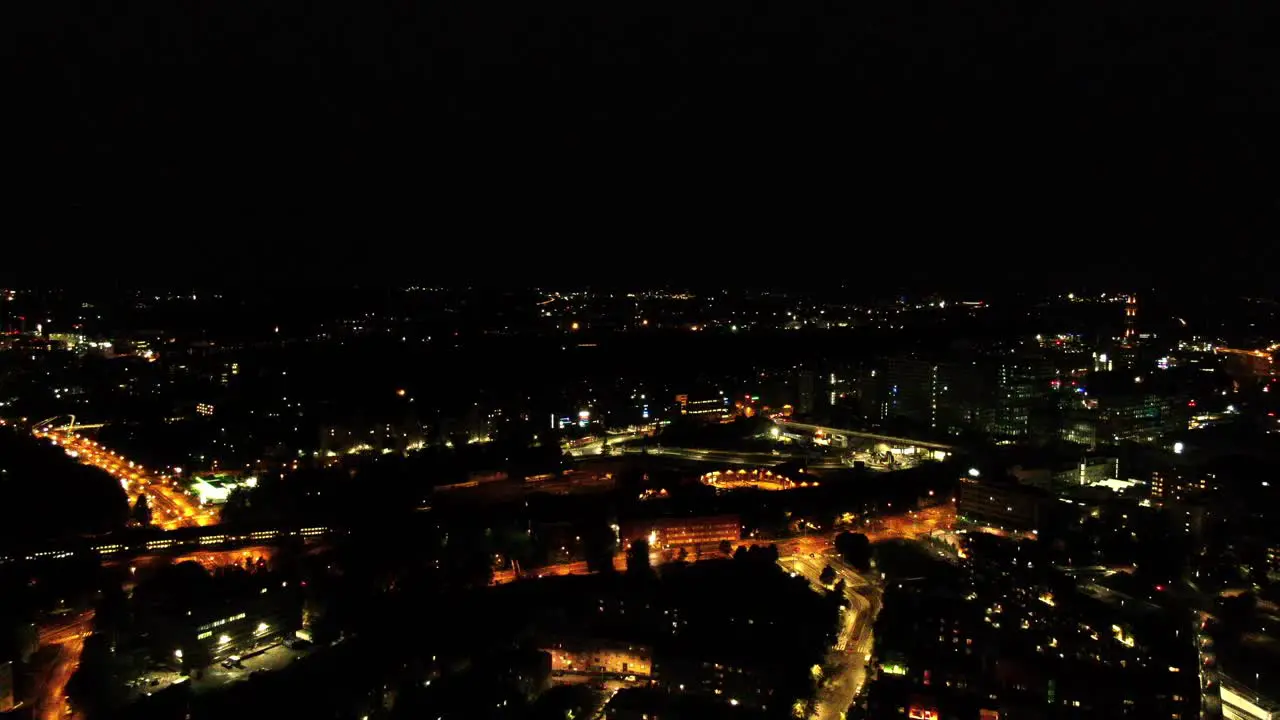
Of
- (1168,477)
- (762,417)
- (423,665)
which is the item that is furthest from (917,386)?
(423,665)

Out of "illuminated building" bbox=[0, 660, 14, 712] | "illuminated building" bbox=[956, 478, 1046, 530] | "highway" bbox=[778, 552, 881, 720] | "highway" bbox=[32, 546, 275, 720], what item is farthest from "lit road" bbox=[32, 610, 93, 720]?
"illuminated building" bbox=[956, 478, 1046, 530]

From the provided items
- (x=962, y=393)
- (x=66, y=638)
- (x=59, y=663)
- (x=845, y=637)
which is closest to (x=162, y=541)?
(x=66, y=638)

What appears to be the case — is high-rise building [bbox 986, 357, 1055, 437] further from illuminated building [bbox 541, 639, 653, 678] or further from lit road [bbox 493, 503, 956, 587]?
illuminated building [bbox 541, 639, 653, 678]

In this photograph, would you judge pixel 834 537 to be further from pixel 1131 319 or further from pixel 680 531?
pixel 1131 319

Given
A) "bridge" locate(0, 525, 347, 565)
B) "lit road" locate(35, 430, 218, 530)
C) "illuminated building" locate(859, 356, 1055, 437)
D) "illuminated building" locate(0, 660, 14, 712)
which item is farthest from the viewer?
"illuminated building" locate(859, 356, 1055, 437)

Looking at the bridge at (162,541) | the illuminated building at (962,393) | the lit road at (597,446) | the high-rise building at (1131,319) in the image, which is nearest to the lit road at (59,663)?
the bridge at (162,541)

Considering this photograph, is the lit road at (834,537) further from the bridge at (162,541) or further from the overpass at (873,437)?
the overpass at (873,437)

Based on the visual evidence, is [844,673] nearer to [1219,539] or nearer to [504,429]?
[1219,539]
